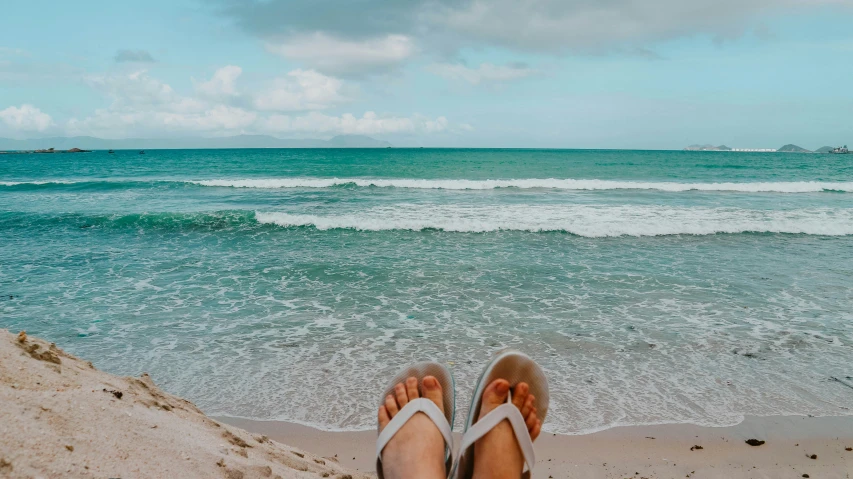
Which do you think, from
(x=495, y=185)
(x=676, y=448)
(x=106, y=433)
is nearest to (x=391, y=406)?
(x=106, y=433)

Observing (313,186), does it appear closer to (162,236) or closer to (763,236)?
(162,236)

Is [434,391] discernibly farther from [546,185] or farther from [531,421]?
[546,185]

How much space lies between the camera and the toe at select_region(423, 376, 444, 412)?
285 cm

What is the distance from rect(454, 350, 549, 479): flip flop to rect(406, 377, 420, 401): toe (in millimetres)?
343

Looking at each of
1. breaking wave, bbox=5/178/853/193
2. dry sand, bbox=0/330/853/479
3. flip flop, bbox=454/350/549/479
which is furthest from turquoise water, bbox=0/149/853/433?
breaking wave, bbox=5/178/853/193

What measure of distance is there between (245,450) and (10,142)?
773ft

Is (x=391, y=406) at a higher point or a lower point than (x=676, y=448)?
higher

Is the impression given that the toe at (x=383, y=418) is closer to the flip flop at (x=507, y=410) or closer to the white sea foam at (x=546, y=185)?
the flip flop at (x=507, y=410)

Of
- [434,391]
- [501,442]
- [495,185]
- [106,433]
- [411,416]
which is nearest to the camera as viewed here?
[106,433]

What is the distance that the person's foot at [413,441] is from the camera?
2.35 m

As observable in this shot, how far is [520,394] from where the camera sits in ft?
9.21

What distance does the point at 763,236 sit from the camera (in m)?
11.3

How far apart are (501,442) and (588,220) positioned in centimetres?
1111

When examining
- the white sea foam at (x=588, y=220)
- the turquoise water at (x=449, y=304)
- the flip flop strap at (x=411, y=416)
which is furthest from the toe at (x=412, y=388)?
the white sea foam at (x=588, y=220)
